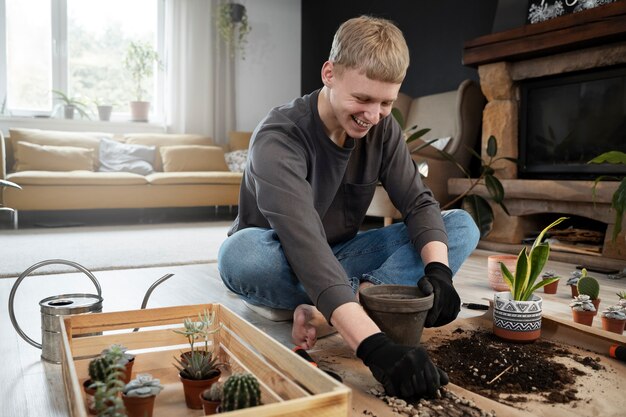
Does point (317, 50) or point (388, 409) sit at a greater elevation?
point (317, 50)

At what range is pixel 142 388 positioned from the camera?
0.94 m

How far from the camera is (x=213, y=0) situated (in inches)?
241

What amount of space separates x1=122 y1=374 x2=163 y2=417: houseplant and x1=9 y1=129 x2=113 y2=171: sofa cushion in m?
4.45

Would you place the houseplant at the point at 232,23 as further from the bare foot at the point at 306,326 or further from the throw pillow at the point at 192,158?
the bare foot at the point at 306,326

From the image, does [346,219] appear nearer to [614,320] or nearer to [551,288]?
[614,320]

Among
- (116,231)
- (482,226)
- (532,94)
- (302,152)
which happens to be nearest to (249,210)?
(302,152)

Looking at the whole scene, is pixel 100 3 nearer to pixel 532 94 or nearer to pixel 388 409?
pixel 532 94

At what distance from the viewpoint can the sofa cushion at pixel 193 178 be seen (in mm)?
4984

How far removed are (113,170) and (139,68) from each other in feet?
4.12

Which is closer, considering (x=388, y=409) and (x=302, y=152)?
(x=388, y=409)

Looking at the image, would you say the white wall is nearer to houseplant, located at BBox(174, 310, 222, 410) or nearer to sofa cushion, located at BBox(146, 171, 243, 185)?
sofa cushion, located at BBox(146, 171, 243, 185)

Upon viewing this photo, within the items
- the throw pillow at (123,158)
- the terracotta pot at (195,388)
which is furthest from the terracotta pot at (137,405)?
the throw pillow at (123,158)

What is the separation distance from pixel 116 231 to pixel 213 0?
116 inches

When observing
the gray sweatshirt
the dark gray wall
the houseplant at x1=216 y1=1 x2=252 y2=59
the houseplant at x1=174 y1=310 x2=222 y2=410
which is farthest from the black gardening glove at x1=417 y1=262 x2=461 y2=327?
the houseplant at x1=216 y1=1 x2=252 y2=59
